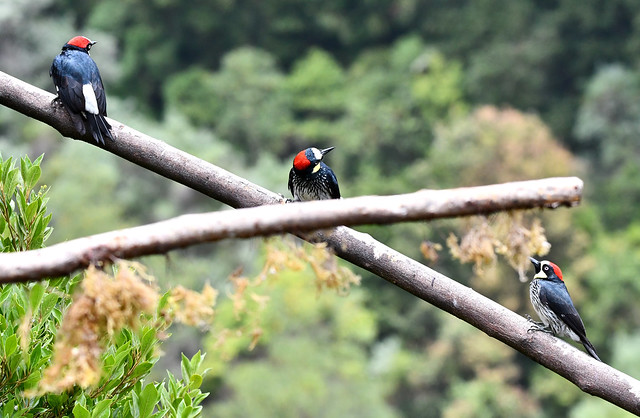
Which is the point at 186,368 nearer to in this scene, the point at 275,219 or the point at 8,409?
the point at 8,409

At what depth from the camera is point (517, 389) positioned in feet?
72.1

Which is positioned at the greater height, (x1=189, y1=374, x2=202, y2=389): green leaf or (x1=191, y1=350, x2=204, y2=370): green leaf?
(x1=191, y1=350, x2=204, y2=370): green leaf

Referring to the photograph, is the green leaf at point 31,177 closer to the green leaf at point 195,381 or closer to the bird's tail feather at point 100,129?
the bird's tail feather at point 100,129

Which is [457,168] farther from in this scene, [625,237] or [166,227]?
[166,227]

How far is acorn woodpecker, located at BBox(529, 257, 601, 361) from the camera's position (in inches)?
143

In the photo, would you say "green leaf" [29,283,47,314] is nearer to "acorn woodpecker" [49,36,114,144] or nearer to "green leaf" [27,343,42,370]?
"green leaf" [27,343,42,370]

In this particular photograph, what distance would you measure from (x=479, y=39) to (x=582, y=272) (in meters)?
11.9

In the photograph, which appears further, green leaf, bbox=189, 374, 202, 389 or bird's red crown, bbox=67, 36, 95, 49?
bird's red crown, bbox=67, 36, 95, 49

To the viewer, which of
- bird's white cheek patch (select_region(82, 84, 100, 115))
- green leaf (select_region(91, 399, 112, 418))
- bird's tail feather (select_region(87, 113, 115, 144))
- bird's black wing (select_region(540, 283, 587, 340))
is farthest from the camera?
bird's black wing (select_region(540, 283, 587, 340))

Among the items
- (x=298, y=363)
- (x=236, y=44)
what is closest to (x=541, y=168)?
(x=298, y=363)

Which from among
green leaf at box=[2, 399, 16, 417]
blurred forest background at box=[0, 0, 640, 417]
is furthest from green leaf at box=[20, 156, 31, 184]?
blurred forest background at box=[0, 0, 640, 417]

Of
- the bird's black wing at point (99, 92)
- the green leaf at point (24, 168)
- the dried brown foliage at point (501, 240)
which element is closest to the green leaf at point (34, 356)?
the green leaf at point (24, 168)

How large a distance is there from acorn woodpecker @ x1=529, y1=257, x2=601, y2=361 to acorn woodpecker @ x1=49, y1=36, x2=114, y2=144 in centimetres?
183

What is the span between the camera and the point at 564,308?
3664mm
